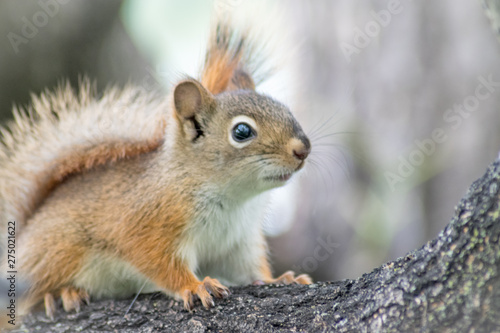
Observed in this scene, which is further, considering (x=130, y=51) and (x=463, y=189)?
(x=130, y=51)

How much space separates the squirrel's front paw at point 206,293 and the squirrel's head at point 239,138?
0.47 meters

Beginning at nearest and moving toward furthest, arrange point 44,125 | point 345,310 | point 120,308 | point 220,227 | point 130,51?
point 345,310 < point 120,308 < point 220,227 < point 44,125 < point 130,51

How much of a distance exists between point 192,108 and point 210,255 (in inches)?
27.4

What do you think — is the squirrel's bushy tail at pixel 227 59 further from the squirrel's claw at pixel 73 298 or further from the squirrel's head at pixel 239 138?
the squirrel's claw at pixel 73 298

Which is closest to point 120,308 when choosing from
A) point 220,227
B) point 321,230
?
point 220,227

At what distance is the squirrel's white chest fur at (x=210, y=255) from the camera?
2.33 m

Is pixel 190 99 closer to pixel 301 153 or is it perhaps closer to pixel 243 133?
pixel 243 133

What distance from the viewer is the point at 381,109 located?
3.99 m

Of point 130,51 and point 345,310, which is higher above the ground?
point 130,51

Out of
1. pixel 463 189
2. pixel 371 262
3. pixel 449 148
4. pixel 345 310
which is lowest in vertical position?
pixel 345 310

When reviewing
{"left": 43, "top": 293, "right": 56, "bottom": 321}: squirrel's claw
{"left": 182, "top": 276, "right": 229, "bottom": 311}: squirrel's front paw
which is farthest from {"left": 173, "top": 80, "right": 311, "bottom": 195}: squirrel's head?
{"left": 43, "top": 293, "right": 56, "bottom": 321}: squirrel's claw

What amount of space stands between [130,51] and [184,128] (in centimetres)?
278

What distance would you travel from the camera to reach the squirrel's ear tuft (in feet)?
7.80

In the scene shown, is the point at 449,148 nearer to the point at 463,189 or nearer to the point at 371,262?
the point at 463,189
